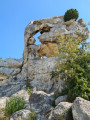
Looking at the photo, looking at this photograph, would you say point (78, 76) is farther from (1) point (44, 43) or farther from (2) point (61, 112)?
(1) point (44, 43)

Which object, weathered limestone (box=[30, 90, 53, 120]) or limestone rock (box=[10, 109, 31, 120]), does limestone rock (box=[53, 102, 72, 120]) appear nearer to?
weathered limestone (box=[30, 90, 53, 120])

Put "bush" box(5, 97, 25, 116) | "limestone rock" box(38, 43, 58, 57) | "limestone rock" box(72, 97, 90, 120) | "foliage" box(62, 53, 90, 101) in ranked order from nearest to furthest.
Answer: "limestone rock" box(72, 97, 90, 120) < "bush" box(5, 97, 25, 116) < "foliage" box(62, 53, 90, 101) < "limestone rock" box(38, 43, 58, 57)

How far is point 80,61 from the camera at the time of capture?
940cm

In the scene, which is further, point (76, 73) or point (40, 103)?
point (40, 103)

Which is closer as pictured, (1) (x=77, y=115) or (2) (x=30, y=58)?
(1) (x=77, y=115)

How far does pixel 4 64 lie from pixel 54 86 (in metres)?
8.01

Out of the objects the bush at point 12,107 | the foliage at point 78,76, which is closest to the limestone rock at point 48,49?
the foliage at point 78,76

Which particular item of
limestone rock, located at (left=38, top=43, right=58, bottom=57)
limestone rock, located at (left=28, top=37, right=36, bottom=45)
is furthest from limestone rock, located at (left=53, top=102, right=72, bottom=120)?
limestone rock, located at (left=28, top=37, right=36, bottom=45)

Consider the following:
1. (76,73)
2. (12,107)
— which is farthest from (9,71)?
(76,73)

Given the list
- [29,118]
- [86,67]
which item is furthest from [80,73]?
[29,118]

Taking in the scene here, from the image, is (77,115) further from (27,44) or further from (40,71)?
(27,44)

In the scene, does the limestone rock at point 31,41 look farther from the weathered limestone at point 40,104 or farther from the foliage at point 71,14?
the weathered limestone at point 40,104

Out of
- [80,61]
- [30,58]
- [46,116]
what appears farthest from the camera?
[30,58]

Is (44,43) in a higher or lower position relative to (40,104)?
higher
